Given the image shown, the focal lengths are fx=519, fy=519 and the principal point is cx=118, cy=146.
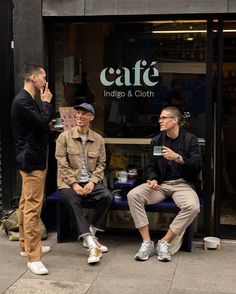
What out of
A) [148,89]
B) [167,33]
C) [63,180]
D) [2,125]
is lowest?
[63,180]

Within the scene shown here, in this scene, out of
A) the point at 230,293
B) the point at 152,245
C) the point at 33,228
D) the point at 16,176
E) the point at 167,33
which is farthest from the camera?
the point at 16,176

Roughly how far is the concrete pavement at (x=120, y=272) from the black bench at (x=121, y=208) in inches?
4.9

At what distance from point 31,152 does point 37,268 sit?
3.49 ft

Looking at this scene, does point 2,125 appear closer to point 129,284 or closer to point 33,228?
point 33,228

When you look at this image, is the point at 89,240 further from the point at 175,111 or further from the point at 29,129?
the point at 175,111

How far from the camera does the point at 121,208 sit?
548cm

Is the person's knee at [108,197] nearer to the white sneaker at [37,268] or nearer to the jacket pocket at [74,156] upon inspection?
the jacket pocket at [74,156]

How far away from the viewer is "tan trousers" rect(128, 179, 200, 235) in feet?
16.7

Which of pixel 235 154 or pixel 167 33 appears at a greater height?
pixel 167 33

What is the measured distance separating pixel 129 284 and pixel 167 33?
273 cm

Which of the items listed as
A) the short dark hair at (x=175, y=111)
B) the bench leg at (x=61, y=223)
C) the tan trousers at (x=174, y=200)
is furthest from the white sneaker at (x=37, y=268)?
the short dark hair at (x=175, y=111)

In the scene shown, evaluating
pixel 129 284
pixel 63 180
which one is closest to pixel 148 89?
pixel 63 180

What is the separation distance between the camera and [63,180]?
17.6 ft

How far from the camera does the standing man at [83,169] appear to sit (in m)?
5.29
